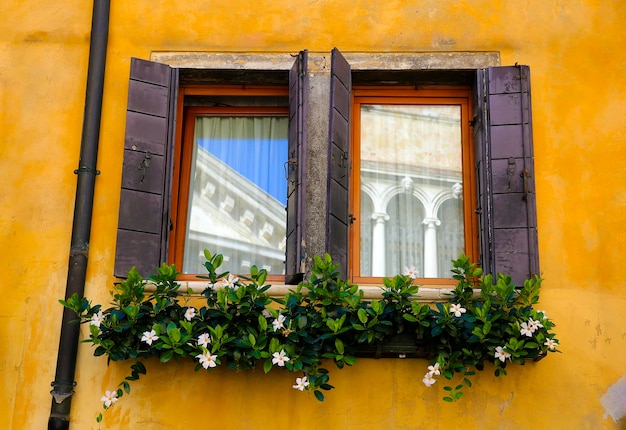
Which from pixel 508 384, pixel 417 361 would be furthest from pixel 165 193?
pixel 508 384

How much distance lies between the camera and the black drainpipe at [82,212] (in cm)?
584

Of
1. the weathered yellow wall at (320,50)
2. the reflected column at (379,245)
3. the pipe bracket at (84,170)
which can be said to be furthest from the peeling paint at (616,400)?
the pipe bracket at (84,170)

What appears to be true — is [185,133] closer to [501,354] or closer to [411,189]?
[411,189]

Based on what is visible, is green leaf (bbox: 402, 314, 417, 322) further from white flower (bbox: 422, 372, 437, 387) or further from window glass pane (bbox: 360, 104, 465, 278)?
window glass pane (bbox: 360, 104, 465, 278)

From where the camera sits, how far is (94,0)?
6676mm

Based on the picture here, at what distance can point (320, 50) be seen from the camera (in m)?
6.63

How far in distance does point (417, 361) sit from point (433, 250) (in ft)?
2.86

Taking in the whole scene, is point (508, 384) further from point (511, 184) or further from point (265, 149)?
point (265, 149)

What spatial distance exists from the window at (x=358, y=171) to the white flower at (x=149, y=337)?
1.79 ft

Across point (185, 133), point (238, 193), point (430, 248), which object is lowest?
point (430, 248)

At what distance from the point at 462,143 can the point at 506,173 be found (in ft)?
1.89

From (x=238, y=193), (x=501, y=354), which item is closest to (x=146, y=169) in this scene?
(x=238, y=193)

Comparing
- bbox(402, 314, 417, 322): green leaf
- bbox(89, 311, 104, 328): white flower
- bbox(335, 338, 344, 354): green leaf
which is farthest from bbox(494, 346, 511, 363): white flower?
bbox(89, 311, 104, 328): white flower

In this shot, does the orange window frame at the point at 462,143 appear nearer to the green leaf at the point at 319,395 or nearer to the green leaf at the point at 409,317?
the green leaf at the point at 409,317
